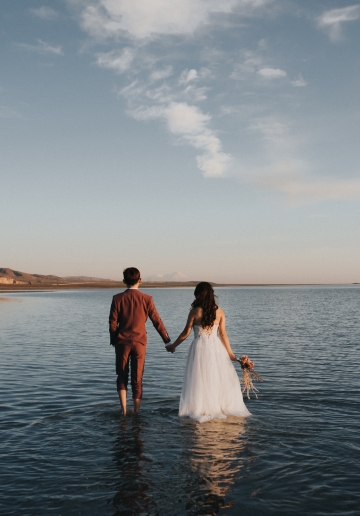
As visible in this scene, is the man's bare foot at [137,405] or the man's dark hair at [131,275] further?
the man's bare foot at [137,405]

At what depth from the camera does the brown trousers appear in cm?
961

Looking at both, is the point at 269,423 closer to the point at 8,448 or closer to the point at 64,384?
the point at 8,448

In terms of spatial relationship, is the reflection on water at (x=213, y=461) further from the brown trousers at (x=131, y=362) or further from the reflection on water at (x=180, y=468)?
the brown trousers at (x=131, y=362)

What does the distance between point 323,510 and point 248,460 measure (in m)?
1.68

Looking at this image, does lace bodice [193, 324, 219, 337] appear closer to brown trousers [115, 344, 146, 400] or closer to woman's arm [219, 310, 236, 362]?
woman's arm [219, 310, 236, 362]

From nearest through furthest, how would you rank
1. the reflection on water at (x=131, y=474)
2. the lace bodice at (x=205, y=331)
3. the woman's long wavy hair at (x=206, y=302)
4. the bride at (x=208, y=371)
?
1. the reflection on water at (x=131, y=474)
2. the woman's long wavy hair at (x=206, y=302)
3. the bride at (x=208, y=371)
4. the lace bodice at (x=205, y=331)

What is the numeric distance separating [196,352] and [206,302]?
1.10 m

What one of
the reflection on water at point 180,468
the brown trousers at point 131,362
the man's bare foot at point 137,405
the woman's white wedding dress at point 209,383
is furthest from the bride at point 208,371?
the man's bare foot at point 137,405

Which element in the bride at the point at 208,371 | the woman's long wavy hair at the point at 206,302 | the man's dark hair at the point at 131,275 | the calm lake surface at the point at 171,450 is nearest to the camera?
the calm lake surface at the point at 171,450

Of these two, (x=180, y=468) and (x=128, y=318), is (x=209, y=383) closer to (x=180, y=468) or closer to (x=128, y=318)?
(x=128, y=318)

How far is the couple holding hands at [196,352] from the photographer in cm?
942

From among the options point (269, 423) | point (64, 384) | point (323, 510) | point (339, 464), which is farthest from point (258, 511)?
point (64, 384)

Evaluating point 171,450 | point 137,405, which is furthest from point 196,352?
point 171,450

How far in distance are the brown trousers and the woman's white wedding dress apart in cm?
98
